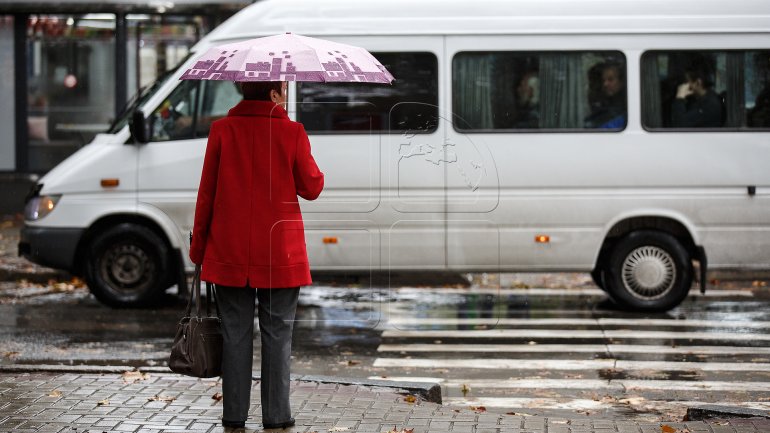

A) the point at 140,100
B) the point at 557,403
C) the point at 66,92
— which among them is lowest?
the point at 557,403

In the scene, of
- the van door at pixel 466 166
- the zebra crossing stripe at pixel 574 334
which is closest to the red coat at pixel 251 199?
the zebra crossing stripe at pixel 574 334

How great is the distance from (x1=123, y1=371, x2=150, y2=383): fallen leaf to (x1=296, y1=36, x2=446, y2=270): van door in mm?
3859

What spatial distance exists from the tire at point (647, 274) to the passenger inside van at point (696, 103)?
3.62ft

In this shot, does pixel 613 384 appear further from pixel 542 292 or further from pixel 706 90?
pixel 542 292

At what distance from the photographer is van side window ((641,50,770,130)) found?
40.3 feet

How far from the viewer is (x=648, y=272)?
40.5 feet

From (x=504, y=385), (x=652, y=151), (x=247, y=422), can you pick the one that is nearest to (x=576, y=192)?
(x=652, y=151)

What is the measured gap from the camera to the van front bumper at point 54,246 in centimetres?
1254

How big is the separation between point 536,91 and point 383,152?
1.56 meters

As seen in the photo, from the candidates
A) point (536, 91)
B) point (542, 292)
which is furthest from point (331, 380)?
point (542, 292)

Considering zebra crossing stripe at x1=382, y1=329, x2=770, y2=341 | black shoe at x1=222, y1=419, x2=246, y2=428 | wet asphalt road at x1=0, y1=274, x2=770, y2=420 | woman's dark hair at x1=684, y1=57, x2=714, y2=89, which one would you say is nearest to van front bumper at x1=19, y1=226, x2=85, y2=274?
wet asphalt road at x1=0, y1=274, x2=770, y2=420

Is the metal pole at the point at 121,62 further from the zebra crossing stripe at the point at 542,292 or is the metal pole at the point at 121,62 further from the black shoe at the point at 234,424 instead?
the black shoe at the point at 234,424

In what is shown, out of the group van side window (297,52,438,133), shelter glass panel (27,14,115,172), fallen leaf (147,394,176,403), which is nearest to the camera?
fallen leaf (147,394,176,403)

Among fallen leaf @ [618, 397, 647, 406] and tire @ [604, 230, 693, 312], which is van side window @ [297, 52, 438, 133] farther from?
fallen leaf @ [618, 397, 647, 406]
